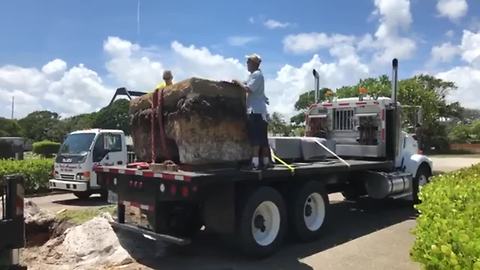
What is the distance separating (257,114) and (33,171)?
1092 centimetres

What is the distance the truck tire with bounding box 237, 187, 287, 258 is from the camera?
287 inches

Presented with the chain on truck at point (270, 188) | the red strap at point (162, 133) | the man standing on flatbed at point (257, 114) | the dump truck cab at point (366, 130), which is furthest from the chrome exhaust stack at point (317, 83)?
the red strap at point (162, 133)

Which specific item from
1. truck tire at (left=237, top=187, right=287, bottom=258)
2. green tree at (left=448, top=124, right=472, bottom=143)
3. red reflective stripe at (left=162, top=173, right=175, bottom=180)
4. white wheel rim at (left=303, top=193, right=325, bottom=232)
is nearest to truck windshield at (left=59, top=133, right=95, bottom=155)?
white wheel rim at (left=303, top=193, right=325, bottom=232)

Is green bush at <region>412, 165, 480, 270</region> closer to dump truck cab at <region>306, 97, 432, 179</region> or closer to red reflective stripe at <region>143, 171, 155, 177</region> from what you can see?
red reflective stripe at <region>143, 171, 155, 177</region>

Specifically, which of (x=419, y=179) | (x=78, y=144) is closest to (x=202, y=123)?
(x=419, y=179)

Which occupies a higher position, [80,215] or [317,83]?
[317,83]

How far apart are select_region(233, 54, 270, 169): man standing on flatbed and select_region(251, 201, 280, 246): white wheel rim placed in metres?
0.64

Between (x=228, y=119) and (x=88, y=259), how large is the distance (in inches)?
118

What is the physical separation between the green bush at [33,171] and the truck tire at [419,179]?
11.2 metres

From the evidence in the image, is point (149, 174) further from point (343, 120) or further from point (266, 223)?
point (343, 120)

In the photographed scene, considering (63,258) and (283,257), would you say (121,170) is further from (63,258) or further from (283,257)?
(283,257)

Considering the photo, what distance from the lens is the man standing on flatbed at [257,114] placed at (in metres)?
7.99

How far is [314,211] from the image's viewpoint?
913 centimetres

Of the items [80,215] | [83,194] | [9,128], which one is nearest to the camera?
[80,215]
